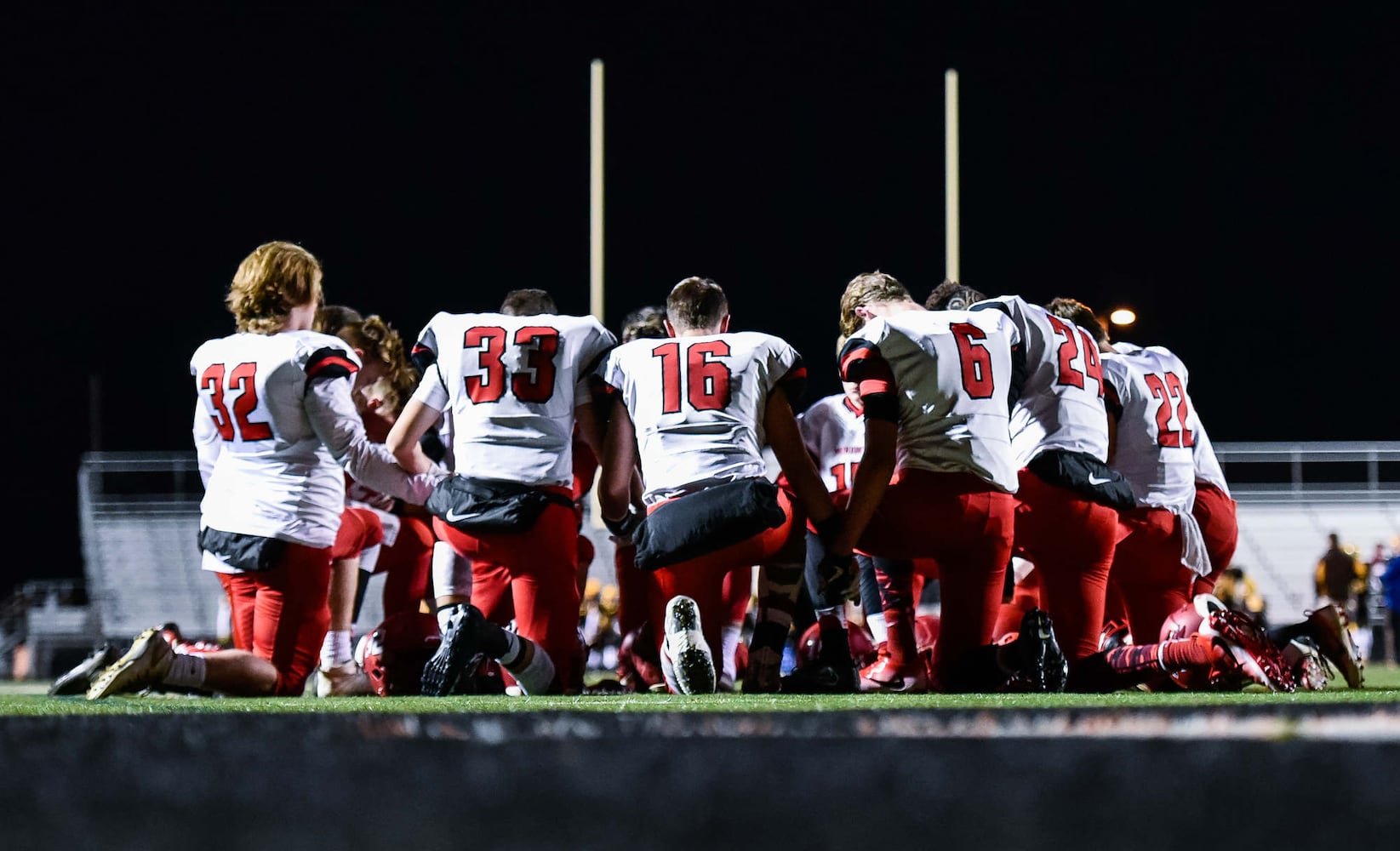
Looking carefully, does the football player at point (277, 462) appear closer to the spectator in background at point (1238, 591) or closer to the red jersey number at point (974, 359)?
the red jersey number at point (974, 359)

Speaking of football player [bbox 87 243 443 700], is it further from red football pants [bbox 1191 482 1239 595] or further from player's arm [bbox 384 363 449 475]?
red football pants [bbox 1191 482 1239 595]

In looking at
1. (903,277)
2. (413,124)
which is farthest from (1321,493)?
(413,124)

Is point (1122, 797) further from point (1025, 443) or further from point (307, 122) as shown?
point (307, 122)

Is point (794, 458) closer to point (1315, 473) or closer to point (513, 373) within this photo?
point (513, 373)

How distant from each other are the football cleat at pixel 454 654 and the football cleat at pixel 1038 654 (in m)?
1.54

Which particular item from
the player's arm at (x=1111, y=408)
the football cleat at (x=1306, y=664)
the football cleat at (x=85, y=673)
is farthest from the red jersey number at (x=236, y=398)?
the football cleat at (x=1306, y=664)

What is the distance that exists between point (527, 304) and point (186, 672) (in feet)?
5.37

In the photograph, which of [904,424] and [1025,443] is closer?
[904,424]

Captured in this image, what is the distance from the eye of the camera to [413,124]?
25609mm

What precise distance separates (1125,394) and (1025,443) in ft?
2.66

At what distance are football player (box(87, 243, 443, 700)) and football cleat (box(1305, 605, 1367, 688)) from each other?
10.1 feet

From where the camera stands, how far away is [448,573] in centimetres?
535

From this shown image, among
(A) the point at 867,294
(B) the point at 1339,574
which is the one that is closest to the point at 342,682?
(A) the point at 867,294

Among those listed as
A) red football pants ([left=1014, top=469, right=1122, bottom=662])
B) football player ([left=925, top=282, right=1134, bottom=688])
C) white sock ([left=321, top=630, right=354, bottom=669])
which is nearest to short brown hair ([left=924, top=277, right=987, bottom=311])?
football player ([left=925, top=282, right=1134, bottom=688])
